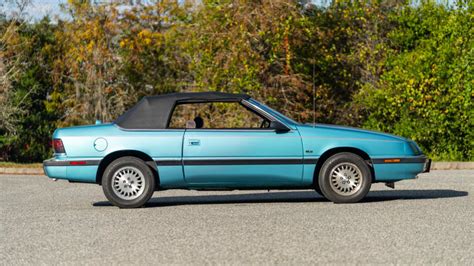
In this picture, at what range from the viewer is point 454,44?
81.7ft

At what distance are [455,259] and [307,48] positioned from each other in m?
20.0

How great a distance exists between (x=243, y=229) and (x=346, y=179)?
2.95m

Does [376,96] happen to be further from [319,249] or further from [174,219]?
[319,249]

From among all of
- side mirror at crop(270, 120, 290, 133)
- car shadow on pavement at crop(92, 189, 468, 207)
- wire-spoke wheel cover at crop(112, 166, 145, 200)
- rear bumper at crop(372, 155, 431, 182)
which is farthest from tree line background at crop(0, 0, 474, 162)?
wire-spoke wheel cover at crop(112, 166, 145, 200)

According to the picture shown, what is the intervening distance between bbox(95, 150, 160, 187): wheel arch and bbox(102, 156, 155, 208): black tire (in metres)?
0.10

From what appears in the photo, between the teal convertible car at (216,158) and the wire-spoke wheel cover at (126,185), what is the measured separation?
0.5 inches

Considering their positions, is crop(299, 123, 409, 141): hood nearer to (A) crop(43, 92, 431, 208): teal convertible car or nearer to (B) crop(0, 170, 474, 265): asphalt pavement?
(A) crop(43, 92, 431, 208): teal convertible car

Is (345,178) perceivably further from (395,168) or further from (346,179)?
(395,168)

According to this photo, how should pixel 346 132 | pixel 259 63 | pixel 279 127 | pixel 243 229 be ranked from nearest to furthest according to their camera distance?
pixel 243 229 < pixel 279 127 < pixel 346 132 < pixel 259 63

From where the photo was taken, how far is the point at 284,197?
1408 cm

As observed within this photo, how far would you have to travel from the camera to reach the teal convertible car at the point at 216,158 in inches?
488

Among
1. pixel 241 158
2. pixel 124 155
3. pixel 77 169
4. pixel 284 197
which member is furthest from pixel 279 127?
pixel 77 169

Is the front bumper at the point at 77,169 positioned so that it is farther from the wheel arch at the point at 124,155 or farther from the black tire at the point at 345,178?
the black tire at the point at 345,178

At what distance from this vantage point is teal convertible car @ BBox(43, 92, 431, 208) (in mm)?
12398
